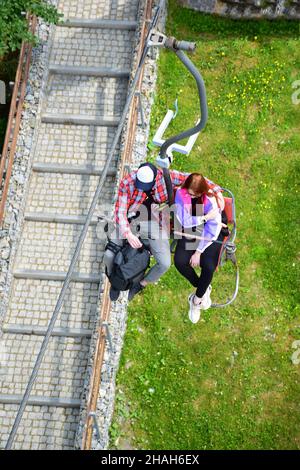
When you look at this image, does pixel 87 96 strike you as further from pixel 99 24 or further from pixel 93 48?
pixel 99 24

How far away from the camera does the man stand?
28.6 ft

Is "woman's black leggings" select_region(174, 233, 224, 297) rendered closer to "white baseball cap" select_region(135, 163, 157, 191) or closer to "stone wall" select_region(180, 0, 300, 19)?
"white baseball cap" select_region(135, 163, 157, 191)

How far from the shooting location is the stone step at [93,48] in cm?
1321

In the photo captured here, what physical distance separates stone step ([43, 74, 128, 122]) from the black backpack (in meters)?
4.60

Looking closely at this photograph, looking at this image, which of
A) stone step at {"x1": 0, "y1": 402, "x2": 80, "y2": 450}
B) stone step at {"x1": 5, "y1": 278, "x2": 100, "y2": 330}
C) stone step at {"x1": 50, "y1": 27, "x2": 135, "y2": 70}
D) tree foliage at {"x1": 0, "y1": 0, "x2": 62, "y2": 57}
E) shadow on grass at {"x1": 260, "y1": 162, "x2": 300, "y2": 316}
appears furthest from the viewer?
stone step at {"x1": 50, "y1": 27, "x2": 135, "y2": 70}

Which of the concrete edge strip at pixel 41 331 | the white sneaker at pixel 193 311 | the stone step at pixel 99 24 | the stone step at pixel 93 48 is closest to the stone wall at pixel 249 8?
the stone step at pixel 99 24

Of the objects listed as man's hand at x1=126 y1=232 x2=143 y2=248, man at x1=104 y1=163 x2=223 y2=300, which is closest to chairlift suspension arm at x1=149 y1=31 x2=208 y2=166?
man at x1=104 y1=163 x2=223 y2=300

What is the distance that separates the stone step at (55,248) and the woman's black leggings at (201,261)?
2675 mm

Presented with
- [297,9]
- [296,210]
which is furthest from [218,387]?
[297,9]

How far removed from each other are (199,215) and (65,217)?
13.7ft

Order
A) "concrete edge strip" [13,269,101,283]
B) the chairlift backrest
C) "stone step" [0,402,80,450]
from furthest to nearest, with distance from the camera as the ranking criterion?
"concrete edge strip" [13,269,101,283] < "stone step" [0,402,80,450] < the chairlift backrest

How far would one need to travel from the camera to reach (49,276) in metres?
12.0

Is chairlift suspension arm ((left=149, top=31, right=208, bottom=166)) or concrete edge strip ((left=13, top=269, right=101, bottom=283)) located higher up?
concrete edge strip ((left=13, top=269, right=101, bottom=283))

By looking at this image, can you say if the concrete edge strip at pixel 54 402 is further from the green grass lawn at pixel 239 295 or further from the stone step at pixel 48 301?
the stone step at pixel 48 301
